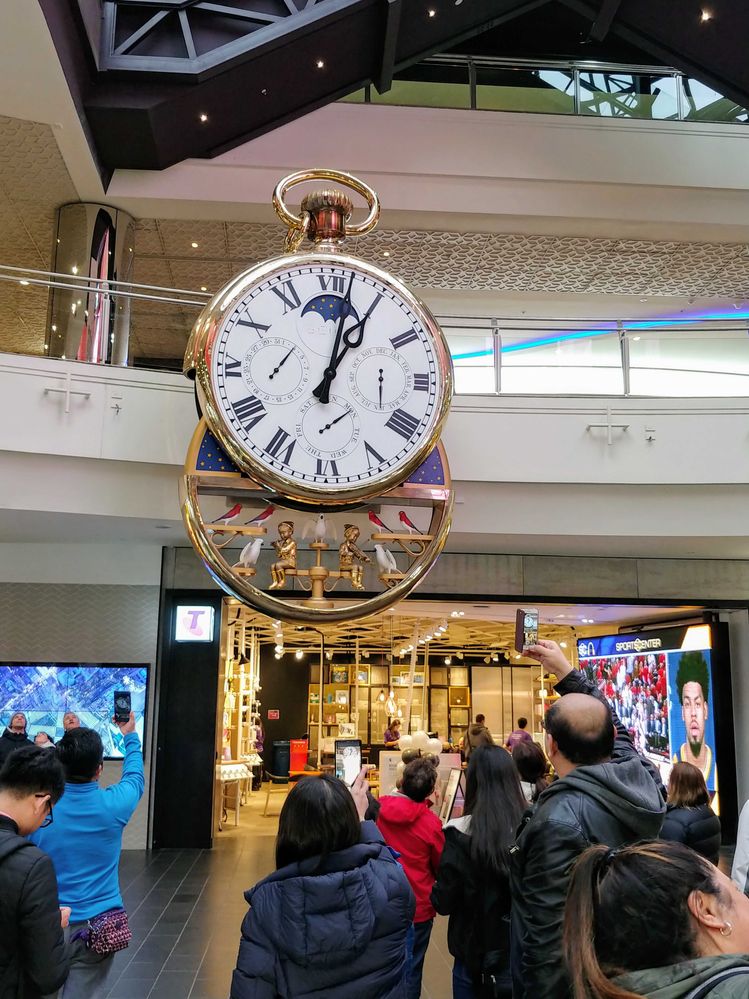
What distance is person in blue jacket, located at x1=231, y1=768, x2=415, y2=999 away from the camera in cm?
200

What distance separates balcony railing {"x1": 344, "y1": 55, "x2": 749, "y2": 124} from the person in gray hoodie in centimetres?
827

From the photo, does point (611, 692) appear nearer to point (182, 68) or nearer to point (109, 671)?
point (109, 671)

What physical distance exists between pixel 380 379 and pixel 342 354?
0.40 ft

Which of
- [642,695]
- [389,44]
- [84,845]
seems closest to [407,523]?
[84,845]

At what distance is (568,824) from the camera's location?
6.61 ft

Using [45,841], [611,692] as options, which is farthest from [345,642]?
[45,841]

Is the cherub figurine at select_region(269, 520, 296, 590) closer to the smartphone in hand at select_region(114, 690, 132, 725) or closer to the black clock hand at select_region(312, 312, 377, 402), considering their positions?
the black clock hand at select_region(312, 312, 377, 402)

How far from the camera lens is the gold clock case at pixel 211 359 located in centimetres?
213

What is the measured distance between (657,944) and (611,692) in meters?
11.5

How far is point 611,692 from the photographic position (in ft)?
39.3

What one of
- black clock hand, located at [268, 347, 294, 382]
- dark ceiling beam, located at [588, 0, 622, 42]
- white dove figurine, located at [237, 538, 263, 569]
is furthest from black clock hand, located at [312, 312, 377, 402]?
dark ceiling beam, located at [588, 0, 622, 42]

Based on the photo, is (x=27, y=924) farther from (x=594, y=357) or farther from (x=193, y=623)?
(x=193, y=623)

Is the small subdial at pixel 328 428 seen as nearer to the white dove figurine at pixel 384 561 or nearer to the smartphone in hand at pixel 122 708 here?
the white dove figurine at pixel 384 561

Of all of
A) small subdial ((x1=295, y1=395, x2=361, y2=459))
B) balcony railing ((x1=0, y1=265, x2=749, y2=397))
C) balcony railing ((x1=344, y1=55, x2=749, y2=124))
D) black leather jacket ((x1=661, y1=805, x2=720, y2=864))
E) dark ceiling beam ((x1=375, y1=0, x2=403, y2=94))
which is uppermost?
balcony railing ((x1=344, y1=55, x2=749, y2=124))
